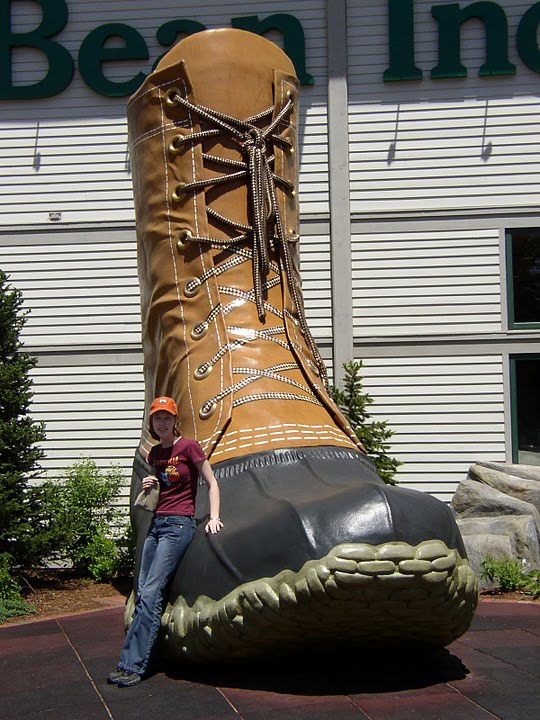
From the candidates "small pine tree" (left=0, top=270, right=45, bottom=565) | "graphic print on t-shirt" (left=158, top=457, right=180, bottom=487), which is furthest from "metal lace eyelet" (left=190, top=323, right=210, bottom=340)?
"small pine tree" (left=0, top=270, right=45, bottom=565)

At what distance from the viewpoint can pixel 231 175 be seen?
3.55m

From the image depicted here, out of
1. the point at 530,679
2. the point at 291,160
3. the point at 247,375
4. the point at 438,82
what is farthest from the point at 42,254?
the point at 530,679

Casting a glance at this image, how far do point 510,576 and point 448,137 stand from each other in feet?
16.3

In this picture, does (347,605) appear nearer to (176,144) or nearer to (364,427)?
(176,144)

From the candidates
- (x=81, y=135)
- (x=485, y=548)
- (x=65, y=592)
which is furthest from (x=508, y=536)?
(x=81, y=135)

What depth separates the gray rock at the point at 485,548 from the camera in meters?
5.28

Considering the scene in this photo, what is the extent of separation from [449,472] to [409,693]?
6.13m

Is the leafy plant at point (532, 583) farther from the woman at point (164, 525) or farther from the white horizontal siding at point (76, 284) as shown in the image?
the white horizontal siding at point (76, 284)

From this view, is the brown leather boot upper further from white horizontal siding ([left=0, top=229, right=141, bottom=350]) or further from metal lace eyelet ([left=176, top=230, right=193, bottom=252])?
white horizontal siding ([left=0, top=229, right=141, bottom=350])

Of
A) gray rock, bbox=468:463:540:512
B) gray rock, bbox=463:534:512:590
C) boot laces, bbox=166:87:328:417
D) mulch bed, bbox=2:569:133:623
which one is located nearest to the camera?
boot laces, bbox=166:87:328:417

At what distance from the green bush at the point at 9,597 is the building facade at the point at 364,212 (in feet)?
11.6

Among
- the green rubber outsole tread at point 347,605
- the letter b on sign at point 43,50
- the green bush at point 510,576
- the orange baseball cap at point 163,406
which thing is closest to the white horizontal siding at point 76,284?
the letter b on sign at point 43,50

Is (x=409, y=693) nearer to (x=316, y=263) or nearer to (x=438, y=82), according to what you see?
(x=316, y=263)

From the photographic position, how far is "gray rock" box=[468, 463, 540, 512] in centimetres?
696
